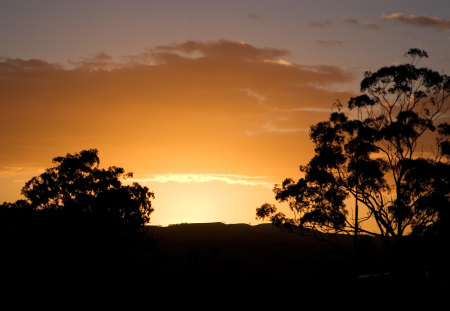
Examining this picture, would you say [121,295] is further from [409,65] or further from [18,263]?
[409,65]

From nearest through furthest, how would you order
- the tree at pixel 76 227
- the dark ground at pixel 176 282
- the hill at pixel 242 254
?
the dark ground at pixel 176 282 < the tree at pixel 76 227 < the hill at pixel 242 254

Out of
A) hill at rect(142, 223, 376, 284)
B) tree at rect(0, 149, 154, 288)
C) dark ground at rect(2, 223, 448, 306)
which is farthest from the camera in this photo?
hill at rect(142, 223, 376, 284)

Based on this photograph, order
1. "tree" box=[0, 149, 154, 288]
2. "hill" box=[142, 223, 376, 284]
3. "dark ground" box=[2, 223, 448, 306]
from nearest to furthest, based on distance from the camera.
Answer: "dark ground" box=[2, 223, 448, 306], "tree" box=[0, 149, 154, 288], "hill" box=[142, 223, 376, 284]

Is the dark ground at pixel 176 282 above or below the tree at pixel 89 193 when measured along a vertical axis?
below

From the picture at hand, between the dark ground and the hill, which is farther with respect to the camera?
the hill

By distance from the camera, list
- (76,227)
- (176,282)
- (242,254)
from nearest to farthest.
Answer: (176,282) < (76,227) < (242,254)

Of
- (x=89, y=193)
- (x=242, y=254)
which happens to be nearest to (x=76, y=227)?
(x=89, y=193)

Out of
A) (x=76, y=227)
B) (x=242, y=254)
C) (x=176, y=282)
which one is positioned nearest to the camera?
(x=176, y=282)

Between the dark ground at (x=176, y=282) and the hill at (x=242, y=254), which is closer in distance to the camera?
the dark ground at (x=176, y=282)

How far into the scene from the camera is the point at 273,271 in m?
86.1

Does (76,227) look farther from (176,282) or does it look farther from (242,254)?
(242,254)

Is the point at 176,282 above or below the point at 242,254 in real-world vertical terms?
below

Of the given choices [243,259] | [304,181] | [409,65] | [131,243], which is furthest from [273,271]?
[409,65]

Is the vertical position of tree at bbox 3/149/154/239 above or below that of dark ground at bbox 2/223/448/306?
above
